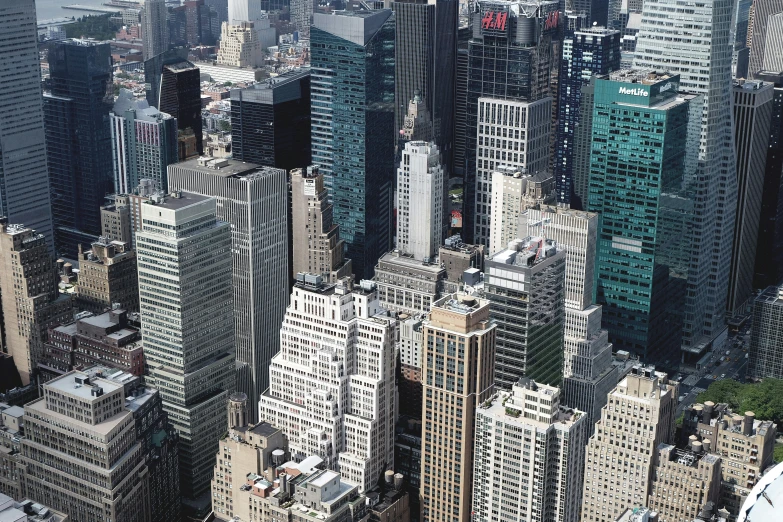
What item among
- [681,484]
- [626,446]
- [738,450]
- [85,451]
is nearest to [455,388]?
[626,446]

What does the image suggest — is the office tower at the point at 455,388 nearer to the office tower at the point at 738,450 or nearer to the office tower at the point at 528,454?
the office tower at the point at 528,454

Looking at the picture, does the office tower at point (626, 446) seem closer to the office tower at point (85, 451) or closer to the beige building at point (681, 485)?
the beige building at point (681, 485)

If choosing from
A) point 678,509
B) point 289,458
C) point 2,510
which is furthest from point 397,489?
point 2,510

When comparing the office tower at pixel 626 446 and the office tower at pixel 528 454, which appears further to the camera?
the office tower at pixel 626 446

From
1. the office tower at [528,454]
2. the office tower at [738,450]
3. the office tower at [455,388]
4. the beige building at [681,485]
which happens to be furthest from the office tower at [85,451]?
the office tower at [738,450]

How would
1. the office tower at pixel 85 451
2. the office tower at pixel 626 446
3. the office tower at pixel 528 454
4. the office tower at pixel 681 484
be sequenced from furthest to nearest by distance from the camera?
the office tower at pixel 85 451, the office tower at pixel 626 446, the office tower at pixel 681 484, the office tower at pixel 528 454

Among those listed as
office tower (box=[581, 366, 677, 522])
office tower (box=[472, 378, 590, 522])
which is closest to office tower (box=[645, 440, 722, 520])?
office tower (box=[581, 366, 677, 522])

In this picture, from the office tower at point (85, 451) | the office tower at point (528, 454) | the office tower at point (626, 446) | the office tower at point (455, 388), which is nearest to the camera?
the office tower at point (528, 454)
